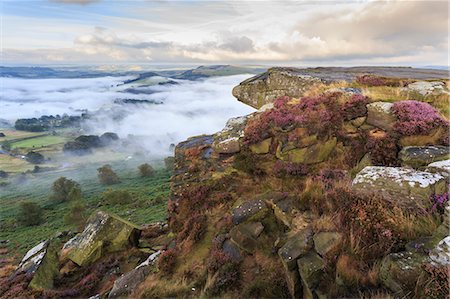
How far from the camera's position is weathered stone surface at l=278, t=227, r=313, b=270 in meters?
7.16

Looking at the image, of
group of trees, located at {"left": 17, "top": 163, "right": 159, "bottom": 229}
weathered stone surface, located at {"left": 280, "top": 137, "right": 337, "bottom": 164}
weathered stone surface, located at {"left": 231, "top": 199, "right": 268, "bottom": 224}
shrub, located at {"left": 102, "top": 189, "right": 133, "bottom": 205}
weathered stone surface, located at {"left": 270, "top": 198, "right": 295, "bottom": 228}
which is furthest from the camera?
shrub, located at {"left": 102, "top": 189, "right": 133, "bottom": 205}

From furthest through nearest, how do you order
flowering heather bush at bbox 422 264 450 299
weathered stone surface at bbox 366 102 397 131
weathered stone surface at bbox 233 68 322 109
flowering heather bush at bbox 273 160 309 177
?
1. weathered stone surface at bbox 233 68 322 109
2. flowering heather bush at bbox 273 160 309 177
3. weathered stone surface at bbox 366 102 397 131
4. flowering heather bush at bbox 422 264 450 299

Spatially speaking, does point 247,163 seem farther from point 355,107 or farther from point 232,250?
point 355,107

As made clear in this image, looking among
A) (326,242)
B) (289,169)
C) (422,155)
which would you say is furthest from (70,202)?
(422,155)

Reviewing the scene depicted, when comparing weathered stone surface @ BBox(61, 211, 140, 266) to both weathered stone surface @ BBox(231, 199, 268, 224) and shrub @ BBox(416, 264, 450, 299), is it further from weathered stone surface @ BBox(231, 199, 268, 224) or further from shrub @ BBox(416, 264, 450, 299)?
shrub @ BBox(416, 264, 450, 299)

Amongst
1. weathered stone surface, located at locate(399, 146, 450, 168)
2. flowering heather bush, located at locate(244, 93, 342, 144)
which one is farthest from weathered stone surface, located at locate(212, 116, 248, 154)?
weathered stone surface, located at locate(399, 146, 450, 168)

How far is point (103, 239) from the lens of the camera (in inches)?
712

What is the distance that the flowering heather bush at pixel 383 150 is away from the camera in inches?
420

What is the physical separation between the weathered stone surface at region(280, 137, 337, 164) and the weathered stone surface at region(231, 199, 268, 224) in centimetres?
314

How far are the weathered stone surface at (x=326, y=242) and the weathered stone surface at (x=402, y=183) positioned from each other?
1887 millimetres

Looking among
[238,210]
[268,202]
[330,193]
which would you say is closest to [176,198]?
[238,210]

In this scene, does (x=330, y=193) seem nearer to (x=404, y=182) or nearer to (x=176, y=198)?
(x=404, y=182)

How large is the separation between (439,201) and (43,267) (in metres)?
22.3

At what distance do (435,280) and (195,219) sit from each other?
9.29 meters
